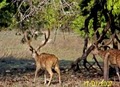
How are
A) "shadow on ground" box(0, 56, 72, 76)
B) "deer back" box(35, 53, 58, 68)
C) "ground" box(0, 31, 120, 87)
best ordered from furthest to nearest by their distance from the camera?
"shadow on ground" box(0, 56, 72, 76) < "ground" box(0, 31, 120, 87) < "deer back" box(35, 53, 58, 68)

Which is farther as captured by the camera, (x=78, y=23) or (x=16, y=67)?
(x=16, y=67)

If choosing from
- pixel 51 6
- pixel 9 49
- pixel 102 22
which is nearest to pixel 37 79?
pixel 51 6

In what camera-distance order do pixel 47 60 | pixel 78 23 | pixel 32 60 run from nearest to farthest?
pixel 47 60 → pixel 78 23 → pixel 32 60

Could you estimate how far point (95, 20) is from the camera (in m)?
17.6

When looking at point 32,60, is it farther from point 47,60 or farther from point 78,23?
point 47,60

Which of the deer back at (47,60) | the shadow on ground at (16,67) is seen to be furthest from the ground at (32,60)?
the deer back at (47,60)

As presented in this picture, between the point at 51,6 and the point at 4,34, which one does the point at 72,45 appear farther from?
the point at 51,6

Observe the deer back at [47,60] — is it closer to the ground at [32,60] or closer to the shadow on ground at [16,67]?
the ground at [32,60]

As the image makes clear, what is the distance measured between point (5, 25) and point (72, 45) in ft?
70.8

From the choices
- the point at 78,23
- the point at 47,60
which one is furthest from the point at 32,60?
the point at 47,60

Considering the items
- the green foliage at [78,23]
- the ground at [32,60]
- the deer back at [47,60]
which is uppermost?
the green foliage at [78,23]

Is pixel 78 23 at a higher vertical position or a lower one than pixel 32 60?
higher

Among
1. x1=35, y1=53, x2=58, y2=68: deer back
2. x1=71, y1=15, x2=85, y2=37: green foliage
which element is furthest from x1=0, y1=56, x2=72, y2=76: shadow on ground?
x1=35, y1=53, x2=58, y2=68: deer back

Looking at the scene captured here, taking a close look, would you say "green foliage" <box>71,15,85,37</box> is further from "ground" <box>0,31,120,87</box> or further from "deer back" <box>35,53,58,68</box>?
"deer back" <box>35,53,58,68</box>
